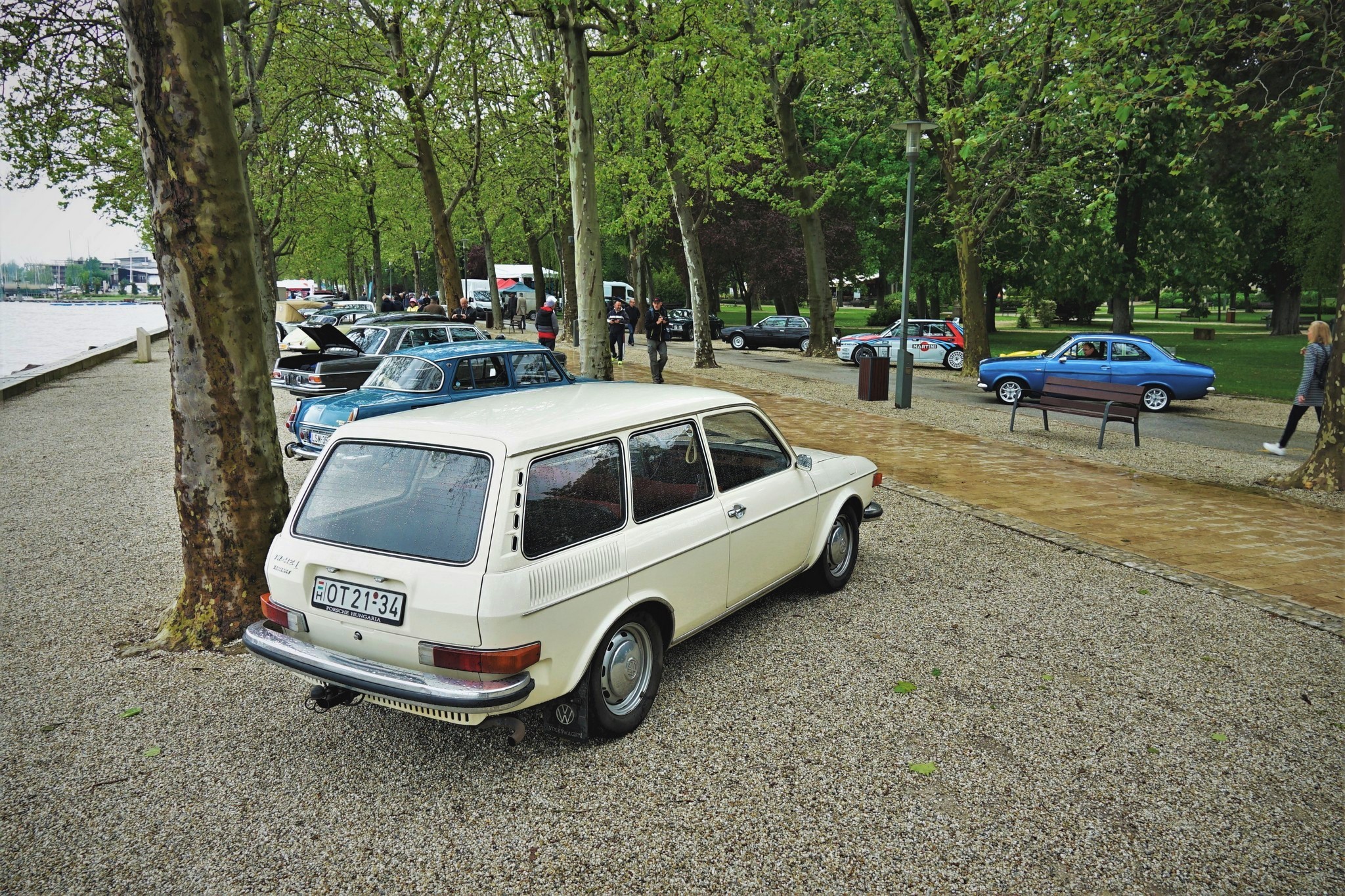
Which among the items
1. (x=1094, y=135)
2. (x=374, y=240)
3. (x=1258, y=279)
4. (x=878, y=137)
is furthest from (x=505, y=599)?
(x=1258, y=279)

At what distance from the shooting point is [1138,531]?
26.2 feet

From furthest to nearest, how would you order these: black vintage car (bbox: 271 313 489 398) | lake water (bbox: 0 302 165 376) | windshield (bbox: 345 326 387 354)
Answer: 1. lake water (bbox: 0 302 165 376)
2. windshield (bbox: 345 326 387 354)
3. black vintage car (bbox: 271 313 489 398)

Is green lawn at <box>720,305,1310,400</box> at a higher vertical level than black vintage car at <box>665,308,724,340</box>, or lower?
lower

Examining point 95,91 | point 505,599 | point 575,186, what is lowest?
point 505,599

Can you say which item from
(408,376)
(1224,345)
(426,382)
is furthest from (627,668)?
(1224,345)

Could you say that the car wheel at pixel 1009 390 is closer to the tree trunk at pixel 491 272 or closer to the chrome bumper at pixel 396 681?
the chrome bumper at pixel 396 681

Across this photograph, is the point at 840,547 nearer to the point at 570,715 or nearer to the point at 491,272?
the point at 570,715

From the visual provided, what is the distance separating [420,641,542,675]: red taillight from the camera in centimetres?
351

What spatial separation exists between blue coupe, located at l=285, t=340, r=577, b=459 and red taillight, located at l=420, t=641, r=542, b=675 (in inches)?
266

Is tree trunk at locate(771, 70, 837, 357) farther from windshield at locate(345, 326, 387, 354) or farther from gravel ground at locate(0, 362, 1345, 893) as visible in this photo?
gravel ground at locate(0, 362, 1345, 893)

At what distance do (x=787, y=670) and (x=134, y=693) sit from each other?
3.67 metres

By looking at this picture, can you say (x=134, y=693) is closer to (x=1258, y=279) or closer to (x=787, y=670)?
(x=787, y=670)

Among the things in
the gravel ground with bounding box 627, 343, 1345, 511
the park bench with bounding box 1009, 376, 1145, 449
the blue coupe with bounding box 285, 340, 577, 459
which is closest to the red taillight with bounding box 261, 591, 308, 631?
the blue coupe with bounding box 285, 340, 577, 459

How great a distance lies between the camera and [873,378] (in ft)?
56.2
